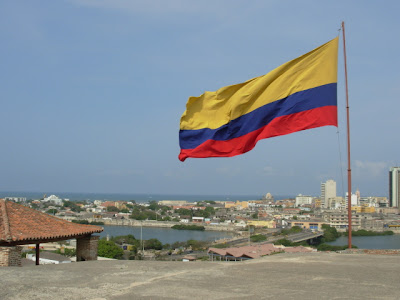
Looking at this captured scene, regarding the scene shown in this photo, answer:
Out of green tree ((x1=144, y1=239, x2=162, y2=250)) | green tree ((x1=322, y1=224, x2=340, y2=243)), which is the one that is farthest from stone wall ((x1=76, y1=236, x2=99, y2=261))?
green tree ((x1=322, y1=224, x2=340, y2=243))

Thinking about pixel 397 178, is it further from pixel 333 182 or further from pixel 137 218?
pixel 137 218

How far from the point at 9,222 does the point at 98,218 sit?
75575 mm

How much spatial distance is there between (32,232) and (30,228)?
0.49 ft

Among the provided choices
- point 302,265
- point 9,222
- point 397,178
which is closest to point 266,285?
point 302,265

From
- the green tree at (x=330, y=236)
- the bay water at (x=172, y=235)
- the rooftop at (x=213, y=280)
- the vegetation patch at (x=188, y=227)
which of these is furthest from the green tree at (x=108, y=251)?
the vegetation patch at (x=188, y=227)

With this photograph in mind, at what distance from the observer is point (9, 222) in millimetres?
6152

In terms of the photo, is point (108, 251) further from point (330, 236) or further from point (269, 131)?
point (330, 236)

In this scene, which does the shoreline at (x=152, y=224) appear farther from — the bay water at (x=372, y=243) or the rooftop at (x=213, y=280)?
the rooftop at (x=213, y=280)

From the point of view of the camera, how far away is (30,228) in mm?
6242

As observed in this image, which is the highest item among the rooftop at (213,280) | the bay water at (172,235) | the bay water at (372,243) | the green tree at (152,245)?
the rooftop at (213,280)

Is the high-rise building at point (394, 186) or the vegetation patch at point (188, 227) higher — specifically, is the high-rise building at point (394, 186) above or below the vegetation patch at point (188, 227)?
above

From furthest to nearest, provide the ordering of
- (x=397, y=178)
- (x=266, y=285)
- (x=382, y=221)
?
(x=397, y=178) → (x=382, y=221) → (x=266, y=285)

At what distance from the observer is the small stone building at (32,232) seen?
17.8ft

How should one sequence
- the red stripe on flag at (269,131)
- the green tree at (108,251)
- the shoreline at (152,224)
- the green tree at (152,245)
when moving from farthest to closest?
the shoreline at (152,224) → the green tree at (152,245) → the green tree at (108,251) → the red stripe on flag at (269,131)
